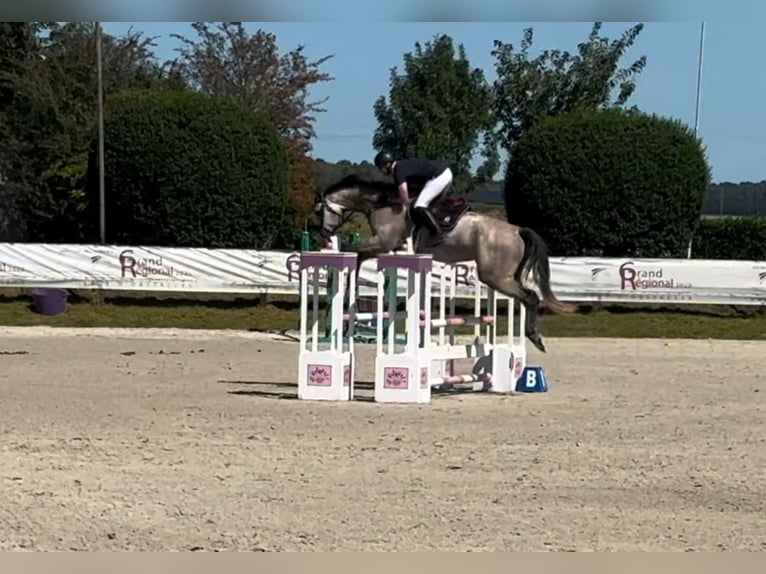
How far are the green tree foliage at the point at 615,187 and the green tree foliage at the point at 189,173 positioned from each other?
6.09 metres

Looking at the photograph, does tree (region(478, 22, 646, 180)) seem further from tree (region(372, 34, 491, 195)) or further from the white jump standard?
the white jump standard

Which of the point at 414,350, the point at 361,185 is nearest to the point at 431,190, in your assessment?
the point at 361,185

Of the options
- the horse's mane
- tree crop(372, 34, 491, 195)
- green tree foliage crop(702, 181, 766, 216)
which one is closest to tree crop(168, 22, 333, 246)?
tree crop(372, 34, 491, 195)

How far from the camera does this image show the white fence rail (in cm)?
2277

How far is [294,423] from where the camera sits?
9.89 m

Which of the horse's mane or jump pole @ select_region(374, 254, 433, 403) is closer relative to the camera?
jump pole @ select_region(374, 254, 433, 403)

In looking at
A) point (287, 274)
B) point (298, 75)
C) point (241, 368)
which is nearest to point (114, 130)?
point (287, 274)

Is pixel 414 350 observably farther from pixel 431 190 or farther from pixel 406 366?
pixel 431 190

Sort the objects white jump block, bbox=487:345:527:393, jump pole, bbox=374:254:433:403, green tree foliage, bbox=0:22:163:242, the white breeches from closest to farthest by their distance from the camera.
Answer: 1. jump pole, bbox=374:254:433:403
2. the white breeches
3. white jump block, bbox=487:345:527:393
4. green tree foliage, bbox=0:22:163:242

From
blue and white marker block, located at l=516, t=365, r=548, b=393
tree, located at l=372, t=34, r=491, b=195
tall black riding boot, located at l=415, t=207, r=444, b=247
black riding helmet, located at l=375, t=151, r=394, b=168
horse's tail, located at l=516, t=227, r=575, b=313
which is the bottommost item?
blue and white marker block, located at l=516, t=365, r=548, b=393

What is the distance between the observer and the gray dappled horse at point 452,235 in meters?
12.1

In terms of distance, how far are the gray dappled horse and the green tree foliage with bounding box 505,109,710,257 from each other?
12.7 meters

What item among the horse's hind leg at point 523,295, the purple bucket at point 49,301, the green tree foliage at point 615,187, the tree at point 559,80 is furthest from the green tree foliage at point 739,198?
the horse's hind leg at point 523,295

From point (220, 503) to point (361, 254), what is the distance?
18.0 ft
